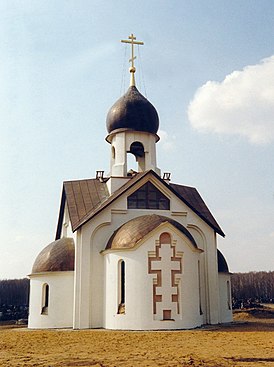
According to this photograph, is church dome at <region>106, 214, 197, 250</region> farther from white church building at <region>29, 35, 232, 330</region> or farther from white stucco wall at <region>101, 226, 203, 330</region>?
white stucco wall at <region>101, 226, 203, 330</region>

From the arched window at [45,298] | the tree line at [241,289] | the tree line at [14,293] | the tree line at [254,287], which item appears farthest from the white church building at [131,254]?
the tree line at [254,287]

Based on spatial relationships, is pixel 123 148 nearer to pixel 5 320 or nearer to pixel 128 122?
pixel 128 122

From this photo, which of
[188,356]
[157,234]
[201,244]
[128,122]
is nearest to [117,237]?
[157,234]

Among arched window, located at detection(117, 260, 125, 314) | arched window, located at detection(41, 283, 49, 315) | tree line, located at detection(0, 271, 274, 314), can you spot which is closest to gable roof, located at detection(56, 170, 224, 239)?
arched window, located at detection(117, 260, 125, 314)

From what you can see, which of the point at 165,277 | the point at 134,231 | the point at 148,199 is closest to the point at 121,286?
the point at 165,277

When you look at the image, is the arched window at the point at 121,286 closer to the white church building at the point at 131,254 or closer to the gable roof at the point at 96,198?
the white church building at the point at 131,254

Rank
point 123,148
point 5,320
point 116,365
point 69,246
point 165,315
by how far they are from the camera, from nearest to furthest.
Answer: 1. point 116,365
2. point 165,315
3. point 69,246
4. point 123,148
5. point 5,320

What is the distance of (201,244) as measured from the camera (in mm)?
22266

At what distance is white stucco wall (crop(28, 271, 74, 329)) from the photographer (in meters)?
20.1

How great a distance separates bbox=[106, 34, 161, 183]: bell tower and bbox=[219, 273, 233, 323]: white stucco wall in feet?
21.4

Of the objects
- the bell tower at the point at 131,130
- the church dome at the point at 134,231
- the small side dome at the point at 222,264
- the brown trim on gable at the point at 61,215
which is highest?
the bell tower at the point at 131,130

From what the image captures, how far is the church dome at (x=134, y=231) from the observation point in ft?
60.7

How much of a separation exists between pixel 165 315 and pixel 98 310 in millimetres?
3347

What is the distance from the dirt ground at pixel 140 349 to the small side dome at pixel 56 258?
388 centimetres
